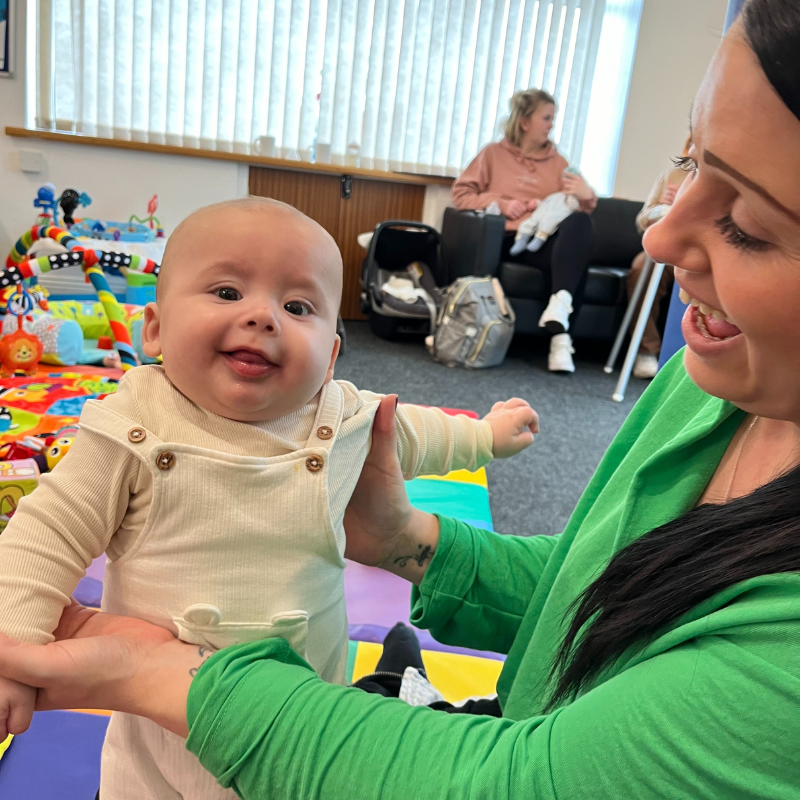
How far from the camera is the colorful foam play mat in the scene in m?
0.94

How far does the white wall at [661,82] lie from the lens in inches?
177

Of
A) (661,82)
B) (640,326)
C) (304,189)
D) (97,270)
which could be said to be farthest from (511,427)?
(661,82)

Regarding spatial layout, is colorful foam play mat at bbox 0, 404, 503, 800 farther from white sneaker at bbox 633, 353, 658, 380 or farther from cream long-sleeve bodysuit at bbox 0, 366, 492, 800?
white sneaker at bbox 633, 353, 658, 380

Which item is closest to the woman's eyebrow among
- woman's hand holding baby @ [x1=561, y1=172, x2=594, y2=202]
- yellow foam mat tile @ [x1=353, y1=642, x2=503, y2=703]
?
yellow foam mat tile @ [x1=353, y1=642, x2=503, y2=703]

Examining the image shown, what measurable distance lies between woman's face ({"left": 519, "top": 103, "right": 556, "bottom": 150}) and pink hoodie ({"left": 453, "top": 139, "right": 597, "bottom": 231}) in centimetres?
7

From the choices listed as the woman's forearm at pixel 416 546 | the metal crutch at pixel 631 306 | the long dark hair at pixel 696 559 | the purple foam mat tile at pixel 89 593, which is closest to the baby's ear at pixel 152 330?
the woman's forearm at pixel 416 546

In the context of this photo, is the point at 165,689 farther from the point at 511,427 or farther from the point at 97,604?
the point at 97,604

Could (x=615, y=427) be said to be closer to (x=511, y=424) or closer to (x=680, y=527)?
(x=511, y=424)

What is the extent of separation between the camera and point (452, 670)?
1.24 metres

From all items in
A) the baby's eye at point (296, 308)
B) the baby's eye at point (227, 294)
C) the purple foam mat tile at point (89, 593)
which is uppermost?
the baby's eye at point (227, 294)

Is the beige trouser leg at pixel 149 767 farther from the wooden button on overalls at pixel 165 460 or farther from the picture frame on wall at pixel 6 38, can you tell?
the picture frame on wall at pixel 6 38

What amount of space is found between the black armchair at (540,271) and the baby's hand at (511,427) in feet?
9.45

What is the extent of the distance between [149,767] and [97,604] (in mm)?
694

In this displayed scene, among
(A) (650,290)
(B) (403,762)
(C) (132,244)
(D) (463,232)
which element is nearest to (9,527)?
(B) (403,762)
